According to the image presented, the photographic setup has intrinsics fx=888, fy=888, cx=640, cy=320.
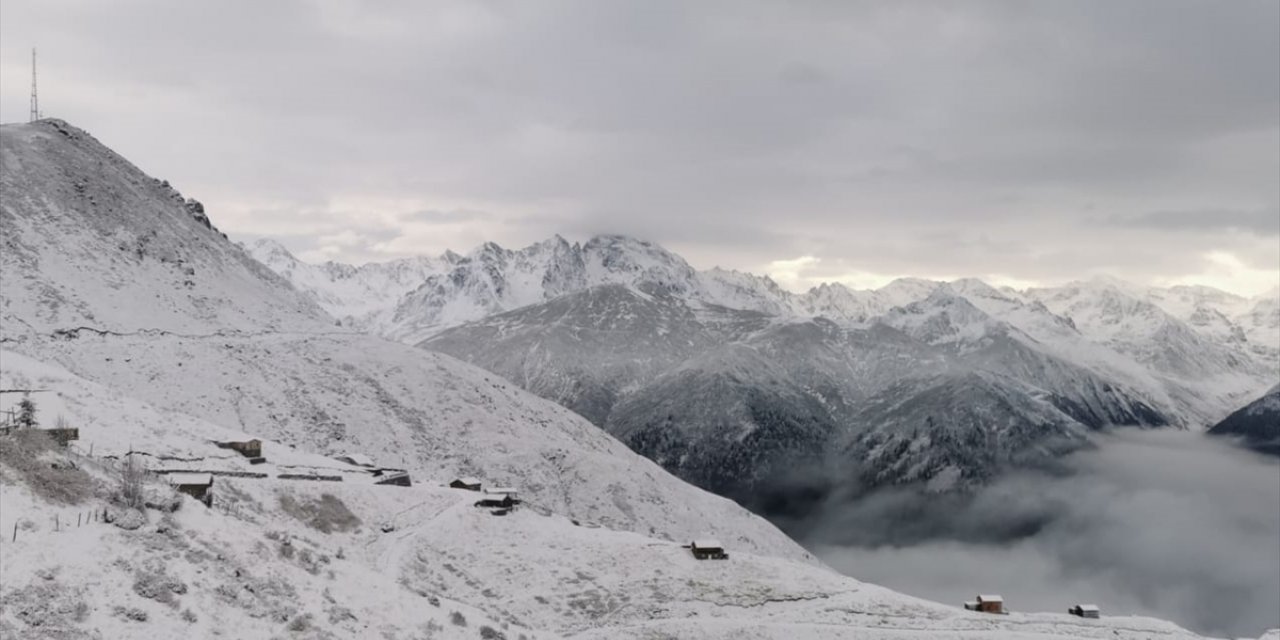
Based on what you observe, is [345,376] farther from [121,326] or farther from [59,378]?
[59,378]

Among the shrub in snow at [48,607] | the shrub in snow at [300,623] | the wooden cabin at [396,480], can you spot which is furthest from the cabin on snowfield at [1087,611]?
the shrub in snow at [48,607]

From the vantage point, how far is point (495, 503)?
7656 centimetres

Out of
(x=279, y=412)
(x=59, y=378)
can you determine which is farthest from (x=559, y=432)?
(x=59, y=378)

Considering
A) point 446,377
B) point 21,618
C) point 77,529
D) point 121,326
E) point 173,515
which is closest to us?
point 21,618

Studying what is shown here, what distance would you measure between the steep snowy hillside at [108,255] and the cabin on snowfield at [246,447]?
66.5 metres

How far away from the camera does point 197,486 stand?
161 ft

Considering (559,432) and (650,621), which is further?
(559,432)

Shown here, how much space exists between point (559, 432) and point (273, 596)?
134853 mm

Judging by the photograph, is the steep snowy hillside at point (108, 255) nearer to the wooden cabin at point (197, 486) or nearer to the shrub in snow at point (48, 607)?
the wooden cabin at point (197, 486)

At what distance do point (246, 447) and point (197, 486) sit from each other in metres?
32.6

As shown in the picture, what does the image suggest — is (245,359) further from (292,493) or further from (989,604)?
(989,604)

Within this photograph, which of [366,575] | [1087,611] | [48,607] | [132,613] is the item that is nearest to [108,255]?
[366,575]

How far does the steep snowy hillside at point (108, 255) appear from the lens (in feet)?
452

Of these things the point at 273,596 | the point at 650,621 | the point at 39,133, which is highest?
the point at 39,133
